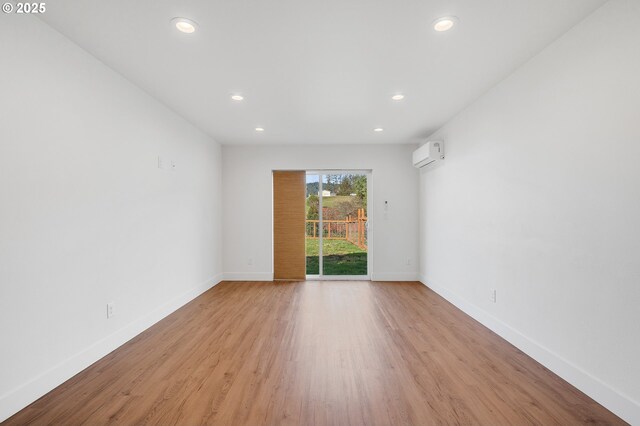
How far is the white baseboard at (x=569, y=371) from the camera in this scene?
171 cm

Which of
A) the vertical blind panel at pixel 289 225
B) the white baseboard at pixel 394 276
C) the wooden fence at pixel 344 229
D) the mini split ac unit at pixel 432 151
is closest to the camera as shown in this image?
the mini split ac unit at pixel 432 151

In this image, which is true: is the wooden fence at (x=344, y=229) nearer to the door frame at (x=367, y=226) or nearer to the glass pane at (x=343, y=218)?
the glass pane at (x=343, y=218)

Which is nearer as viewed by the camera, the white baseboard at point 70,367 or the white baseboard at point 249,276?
the white baseboard at point 70,367

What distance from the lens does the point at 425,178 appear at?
16.6 feet

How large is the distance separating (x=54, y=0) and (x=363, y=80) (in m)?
2.29

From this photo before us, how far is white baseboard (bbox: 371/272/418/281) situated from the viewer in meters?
5.42

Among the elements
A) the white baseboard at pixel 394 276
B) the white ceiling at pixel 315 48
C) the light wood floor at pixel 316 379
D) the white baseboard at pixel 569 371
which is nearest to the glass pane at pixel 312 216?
the white baseboard at pixel 394 276

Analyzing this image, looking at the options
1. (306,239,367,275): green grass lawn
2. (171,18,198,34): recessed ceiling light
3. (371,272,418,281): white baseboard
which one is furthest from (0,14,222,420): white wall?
(371,272,418,281): white baseboard

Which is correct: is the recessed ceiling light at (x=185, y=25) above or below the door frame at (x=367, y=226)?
above

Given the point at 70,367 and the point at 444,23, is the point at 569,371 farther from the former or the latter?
the point at 70,367

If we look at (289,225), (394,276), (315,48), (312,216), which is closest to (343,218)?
(312,216)

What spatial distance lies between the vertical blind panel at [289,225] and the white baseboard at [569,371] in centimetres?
311

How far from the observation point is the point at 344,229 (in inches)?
245

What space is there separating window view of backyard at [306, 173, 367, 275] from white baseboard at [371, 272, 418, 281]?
2.73ft
